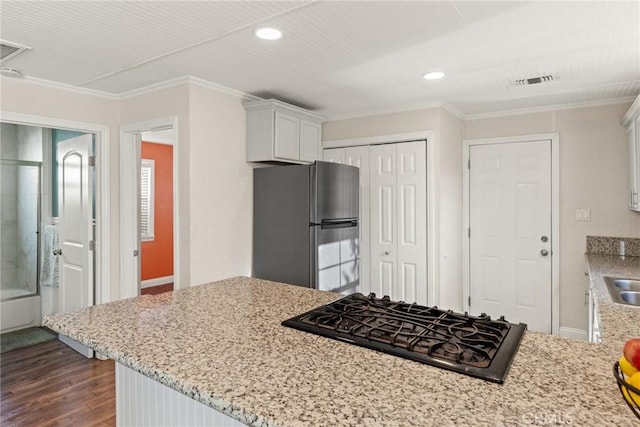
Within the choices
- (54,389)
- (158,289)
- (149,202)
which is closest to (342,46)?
(54,389)

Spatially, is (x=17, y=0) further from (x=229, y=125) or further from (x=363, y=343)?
(x=363, y=343)

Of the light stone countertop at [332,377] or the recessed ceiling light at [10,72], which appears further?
the recessed ceiling light at [10,72]

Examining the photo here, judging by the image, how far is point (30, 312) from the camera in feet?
13.9

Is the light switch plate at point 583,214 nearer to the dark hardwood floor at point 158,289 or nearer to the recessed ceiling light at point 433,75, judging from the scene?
the recessed ceiling light at point 433,75

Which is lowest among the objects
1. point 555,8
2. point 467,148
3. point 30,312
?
point 30,312

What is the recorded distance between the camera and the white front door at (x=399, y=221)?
370 centimetres

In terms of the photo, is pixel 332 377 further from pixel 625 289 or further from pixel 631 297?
pixel 625 289

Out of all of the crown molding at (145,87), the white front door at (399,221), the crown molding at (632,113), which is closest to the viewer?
the crown molding at (632,113)

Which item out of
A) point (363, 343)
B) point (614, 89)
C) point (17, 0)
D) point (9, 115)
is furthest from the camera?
point (614, 89)

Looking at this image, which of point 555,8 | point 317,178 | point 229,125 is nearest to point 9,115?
point 229,125

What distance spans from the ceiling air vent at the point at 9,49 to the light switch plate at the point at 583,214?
14.7 ft

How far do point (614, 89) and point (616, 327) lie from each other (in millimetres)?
2552

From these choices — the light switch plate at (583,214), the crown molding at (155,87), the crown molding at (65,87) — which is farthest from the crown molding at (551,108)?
the crown molding at (65,87)

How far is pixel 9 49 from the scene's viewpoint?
2354mm
